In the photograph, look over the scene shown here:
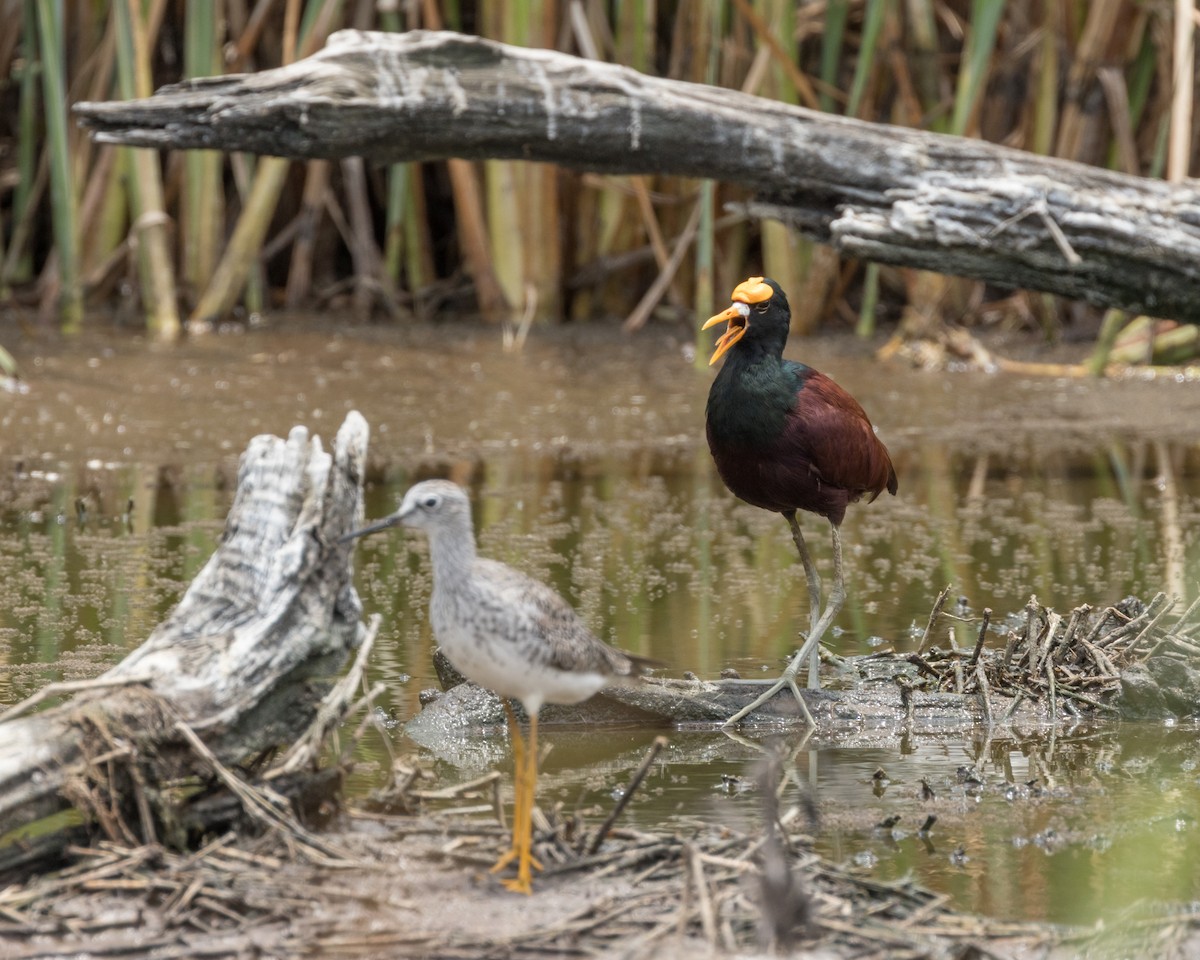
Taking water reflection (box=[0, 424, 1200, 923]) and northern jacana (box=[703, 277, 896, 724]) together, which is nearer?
water reflection (box=[0, 424, 1200, 923])

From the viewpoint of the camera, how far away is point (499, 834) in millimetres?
3799

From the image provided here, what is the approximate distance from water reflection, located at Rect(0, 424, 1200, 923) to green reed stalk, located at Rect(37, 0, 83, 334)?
2151mm

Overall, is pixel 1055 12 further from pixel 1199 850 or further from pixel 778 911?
pixel 778 911

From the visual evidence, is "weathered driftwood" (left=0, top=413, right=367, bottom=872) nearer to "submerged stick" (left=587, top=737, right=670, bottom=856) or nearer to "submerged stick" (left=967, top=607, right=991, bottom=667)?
"submerged stick" (left=587, top=737, right=670, bottom=856)

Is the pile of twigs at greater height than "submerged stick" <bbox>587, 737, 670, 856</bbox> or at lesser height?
Answer: lesser

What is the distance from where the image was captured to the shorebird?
3625 millimetres

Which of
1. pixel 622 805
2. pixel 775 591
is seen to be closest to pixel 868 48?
pixel 775 591

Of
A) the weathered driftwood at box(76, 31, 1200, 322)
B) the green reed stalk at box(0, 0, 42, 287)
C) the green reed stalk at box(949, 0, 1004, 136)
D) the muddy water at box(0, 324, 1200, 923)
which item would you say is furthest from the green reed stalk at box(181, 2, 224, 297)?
the green reed stalk at box(949, 0, 1004, 136)

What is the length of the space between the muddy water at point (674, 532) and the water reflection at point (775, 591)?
0.05 feet

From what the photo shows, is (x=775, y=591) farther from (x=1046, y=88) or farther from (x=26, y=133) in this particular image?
(x=26, y=133)

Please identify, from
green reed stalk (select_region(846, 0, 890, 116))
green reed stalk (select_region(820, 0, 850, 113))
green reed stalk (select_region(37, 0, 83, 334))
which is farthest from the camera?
green reed stalk (select_region(820, 0, 850, 113))

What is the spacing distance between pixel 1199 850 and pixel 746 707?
55.8 inches

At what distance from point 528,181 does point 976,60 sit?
8.62ft

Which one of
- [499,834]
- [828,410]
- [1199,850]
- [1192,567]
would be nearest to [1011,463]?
[1192,567]
